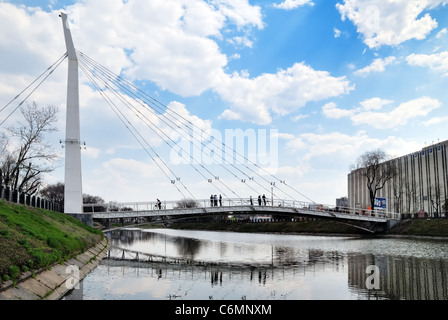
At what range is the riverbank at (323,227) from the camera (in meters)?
55.8

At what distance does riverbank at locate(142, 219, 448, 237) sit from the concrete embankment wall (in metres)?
49.3

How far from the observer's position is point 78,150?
42781 millimetres

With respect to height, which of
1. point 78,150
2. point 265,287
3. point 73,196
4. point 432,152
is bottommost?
point 265,287

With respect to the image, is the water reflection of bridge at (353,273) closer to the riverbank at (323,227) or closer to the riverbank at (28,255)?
the riverbank at (28,255)

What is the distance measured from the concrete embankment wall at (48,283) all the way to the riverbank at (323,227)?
49.3 metres

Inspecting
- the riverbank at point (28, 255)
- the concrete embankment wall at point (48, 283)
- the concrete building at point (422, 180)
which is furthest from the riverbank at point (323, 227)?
the riverbank at point (28, 255)

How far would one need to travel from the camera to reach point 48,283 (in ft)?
49.2

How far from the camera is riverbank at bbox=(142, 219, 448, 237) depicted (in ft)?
183

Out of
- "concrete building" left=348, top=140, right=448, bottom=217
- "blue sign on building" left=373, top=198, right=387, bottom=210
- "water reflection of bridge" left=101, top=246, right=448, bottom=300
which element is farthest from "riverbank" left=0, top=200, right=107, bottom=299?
"concrete building" left=348, top=140, right=448, bottom=217
